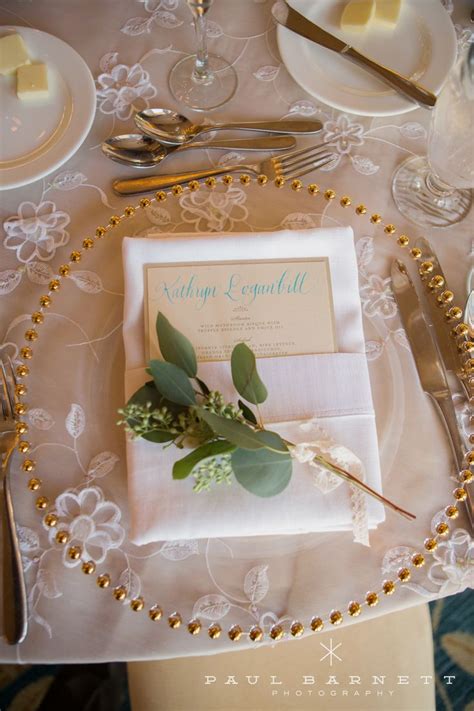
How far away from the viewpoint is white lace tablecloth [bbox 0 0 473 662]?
0.56 metres

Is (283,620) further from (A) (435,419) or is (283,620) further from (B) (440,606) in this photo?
(B) (440,606)

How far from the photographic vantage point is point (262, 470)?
0.50m

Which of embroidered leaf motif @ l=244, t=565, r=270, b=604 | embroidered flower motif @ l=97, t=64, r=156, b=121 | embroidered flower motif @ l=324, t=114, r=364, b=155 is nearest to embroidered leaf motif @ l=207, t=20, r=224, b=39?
embroidered flower motif @ l=97, t=64, r=156, b=121

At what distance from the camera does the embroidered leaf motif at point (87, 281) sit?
67 cm

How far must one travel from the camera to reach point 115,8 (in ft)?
2.67

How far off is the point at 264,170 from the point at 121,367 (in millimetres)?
338

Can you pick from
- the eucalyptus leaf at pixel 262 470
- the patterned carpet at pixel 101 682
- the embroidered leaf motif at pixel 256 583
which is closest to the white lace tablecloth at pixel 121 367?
the embroidered leaf motif at pixel 256 583

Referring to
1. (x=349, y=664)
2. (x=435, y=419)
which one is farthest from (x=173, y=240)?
(x=349, y=664)

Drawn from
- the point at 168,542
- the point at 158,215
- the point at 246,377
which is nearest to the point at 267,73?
the point at 158,215

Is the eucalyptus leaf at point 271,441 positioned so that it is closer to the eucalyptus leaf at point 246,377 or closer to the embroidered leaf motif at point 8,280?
the eucalyptus leaf at point 246,377

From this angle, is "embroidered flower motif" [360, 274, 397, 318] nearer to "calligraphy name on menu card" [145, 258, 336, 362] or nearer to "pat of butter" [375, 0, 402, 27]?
"calligraphy name on menu card" [145, 258, 336, 362]

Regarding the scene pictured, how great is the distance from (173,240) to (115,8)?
0.45 metres

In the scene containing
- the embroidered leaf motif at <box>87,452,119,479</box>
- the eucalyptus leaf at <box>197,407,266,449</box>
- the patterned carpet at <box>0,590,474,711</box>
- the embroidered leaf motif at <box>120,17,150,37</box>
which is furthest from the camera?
the patterned carpet at <box>0,590,474,711</box>

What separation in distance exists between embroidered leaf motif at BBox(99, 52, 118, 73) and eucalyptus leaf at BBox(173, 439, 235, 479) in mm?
615
